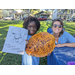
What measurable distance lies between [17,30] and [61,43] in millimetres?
547

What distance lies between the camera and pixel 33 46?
46 cm

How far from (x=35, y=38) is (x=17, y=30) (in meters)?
0.15

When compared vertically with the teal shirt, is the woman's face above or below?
above

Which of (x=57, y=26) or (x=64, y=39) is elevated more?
(x=57, y=26)

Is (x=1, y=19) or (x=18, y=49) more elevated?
(x=1, y=19)

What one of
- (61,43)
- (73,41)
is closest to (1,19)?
(61,43)

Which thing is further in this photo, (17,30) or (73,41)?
(73,41)

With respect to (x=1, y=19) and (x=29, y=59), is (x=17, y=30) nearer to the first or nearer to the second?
(x=29, y=59)

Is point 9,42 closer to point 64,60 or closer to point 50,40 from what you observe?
point 50,40

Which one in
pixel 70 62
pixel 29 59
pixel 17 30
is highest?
pixel 17 30

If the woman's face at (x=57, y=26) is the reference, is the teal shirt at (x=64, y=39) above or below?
below

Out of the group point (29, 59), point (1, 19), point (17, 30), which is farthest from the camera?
point (1, 19)

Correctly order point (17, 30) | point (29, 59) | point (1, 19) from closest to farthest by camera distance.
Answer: point (17, 30)
point (29, 59)
point (1, 19)

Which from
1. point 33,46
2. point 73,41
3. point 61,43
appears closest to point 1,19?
point 33,46
